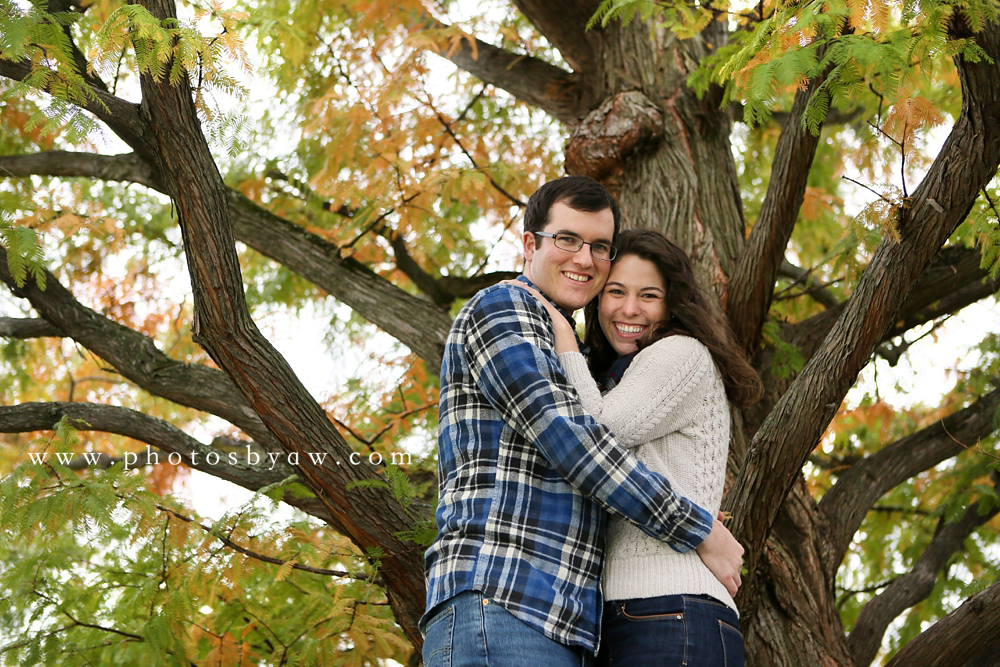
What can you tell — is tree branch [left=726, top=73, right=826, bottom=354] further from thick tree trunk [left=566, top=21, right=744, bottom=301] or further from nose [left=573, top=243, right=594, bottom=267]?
nose [left=573, top=243, right=594, bottom=267]

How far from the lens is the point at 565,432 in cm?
219

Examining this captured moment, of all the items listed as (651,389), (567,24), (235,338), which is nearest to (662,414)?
(651,389)

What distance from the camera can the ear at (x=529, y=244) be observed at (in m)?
2.77

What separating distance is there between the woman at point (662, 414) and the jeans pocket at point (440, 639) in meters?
0.42

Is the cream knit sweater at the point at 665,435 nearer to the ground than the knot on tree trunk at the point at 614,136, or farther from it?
nearer to the ground

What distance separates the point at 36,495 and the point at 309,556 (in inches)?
39.7

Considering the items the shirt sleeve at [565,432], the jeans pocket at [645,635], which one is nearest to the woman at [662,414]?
the jeans pocket at [645,635]

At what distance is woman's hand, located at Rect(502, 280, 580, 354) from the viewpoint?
249 cm

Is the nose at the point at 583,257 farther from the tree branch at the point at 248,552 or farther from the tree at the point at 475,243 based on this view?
the tree branch at the point at 248,552

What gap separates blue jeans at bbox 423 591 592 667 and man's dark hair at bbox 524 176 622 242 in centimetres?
115

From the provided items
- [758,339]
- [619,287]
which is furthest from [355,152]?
[619,287]

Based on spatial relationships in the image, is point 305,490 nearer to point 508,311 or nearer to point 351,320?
point 508,311

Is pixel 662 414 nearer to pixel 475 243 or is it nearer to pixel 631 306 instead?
pixel 631 306

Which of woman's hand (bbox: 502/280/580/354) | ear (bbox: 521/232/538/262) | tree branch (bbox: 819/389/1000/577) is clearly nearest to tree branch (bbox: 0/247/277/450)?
ear (bbox: 521/232/538/262)
